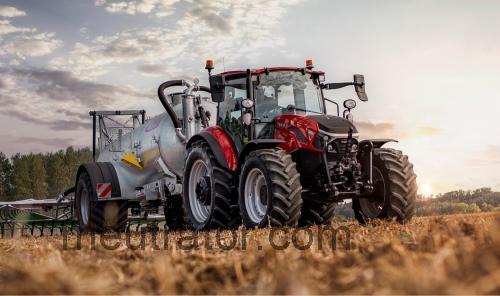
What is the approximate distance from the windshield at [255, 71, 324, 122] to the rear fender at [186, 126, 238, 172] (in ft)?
2.24

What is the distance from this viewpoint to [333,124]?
8.70 metres

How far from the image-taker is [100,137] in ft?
50.2

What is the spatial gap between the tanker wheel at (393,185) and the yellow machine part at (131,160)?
549 centimetres

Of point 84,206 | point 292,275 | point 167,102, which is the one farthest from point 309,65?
point 292,275

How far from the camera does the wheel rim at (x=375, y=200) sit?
8.86 m

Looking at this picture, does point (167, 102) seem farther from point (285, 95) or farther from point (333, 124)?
point (333, 124)

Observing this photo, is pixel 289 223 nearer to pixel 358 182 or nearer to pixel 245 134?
pixel 358 182

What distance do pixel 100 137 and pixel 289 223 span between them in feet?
29.2

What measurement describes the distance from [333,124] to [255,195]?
5.15ft

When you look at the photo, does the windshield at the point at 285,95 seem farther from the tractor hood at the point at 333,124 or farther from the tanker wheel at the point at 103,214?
the tanker wheel at the point at 103,214

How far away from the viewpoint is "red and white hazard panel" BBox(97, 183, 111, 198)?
12.5 meters

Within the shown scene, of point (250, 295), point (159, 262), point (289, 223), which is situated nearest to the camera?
point (250, 295)

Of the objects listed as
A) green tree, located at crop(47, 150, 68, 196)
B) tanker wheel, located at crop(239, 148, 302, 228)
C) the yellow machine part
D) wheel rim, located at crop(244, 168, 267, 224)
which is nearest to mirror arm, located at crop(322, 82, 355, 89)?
tanker wheel, located at crop(239, 148, 302, 228)

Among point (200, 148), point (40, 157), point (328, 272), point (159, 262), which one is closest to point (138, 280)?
point (159, 262)
